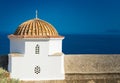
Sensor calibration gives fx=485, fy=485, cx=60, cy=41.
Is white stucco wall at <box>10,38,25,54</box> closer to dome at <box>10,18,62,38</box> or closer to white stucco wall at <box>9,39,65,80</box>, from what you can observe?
white stucco wall at <box>9,39,65,80</box>

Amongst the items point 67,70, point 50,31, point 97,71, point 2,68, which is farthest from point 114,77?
point 2,68

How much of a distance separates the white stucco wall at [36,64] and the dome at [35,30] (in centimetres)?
54

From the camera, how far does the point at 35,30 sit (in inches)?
1587

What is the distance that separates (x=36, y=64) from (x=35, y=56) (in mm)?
667

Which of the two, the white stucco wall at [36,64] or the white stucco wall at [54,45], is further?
the white stucco wall at [54,45]

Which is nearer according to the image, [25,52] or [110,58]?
[25,52]

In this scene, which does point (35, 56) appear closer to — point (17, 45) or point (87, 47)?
point (17, 45)

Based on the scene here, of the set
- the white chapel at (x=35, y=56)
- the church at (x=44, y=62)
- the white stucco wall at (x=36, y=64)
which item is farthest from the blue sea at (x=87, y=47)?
the white stucco wall at (x=36, y=64)

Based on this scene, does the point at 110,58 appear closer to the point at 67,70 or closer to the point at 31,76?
the point at 67,70

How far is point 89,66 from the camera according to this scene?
41594mm

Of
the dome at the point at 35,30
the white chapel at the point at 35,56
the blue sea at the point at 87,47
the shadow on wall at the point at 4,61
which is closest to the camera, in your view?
the white chapel at the point at 35,56

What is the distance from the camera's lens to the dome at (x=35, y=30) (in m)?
39.9

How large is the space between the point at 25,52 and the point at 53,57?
234 cm

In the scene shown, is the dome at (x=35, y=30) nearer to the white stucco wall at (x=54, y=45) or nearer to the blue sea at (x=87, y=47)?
the white stucco wall at (x=54, y=45)
